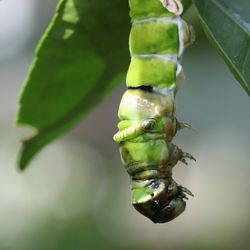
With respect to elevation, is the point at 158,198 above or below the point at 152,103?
below

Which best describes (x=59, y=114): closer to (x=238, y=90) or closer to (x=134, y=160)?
(x=134, y=160)

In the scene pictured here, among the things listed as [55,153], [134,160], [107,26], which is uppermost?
[107,26]

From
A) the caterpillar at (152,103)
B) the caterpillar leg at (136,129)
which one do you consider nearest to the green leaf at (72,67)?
the caterpillar at (152,103)

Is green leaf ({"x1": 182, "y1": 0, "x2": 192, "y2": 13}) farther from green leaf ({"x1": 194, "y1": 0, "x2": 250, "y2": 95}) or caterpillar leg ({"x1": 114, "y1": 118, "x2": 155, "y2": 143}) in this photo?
caterpillar leg ({"x1": 114, "y1": 118, "x2": 155, "y2": 143})

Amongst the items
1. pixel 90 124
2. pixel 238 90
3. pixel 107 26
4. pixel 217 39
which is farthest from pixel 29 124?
pixel 90 124

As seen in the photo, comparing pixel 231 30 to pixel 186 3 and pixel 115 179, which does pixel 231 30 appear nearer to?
pixel 186 3

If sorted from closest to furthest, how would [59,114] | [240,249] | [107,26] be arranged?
[107,26] < [59,114] < [240,249]

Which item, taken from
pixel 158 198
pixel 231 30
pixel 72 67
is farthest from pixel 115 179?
pixel 231 30
